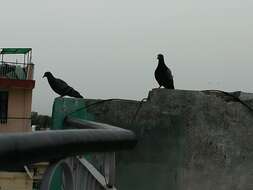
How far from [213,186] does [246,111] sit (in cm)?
59

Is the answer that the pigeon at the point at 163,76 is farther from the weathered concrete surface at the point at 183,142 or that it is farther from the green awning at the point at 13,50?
the green awning at the point at 13,50

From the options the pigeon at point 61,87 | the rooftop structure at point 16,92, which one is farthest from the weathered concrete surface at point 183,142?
the rooftop structure at point 16,92

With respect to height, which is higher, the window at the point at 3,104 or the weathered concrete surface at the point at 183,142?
the weathered concrete surface at the point at 183,142

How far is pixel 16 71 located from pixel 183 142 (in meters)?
22.3

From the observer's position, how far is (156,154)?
12.4 ft

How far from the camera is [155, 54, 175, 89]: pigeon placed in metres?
5.14

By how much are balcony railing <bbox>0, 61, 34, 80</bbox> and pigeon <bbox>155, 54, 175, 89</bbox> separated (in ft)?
65.7

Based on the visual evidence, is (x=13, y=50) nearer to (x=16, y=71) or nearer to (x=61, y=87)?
(x=16, y=71)

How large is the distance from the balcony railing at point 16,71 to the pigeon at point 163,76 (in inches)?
789

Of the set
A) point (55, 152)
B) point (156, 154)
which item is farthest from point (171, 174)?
point (55, 152)

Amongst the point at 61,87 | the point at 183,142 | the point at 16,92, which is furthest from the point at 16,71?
the point at 183,142

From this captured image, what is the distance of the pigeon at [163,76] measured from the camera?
5.14m

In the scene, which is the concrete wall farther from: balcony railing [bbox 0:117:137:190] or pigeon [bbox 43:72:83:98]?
balcony railing [bbox 0:117:137:190]

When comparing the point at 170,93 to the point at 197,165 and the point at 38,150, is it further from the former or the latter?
the point at 38,150
